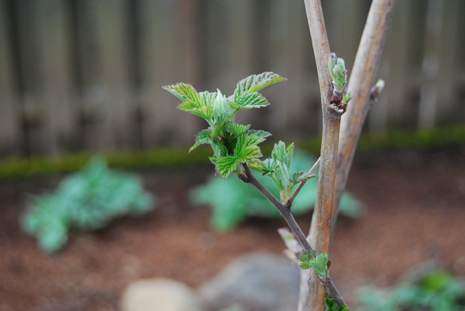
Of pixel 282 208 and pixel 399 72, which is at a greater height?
pixel 282 208

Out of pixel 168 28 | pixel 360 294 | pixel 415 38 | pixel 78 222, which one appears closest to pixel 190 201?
pixel 78 222

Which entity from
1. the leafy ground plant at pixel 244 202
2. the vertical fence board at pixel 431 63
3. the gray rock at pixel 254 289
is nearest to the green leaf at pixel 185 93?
the gray rock at pixel 254 289

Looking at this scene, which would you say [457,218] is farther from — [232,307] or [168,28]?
[168,28]

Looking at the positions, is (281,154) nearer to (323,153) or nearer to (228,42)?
(323,153)

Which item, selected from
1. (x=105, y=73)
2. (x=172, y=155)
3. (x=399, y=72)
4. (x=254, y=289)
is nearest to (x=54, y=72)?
(x=105, y=73)

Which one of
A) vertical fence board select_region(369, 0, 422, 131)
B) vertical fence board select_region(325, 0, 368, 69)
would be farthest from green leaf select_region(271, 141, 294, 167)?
vertical fence board select_region(369, 0, 422, 131)
